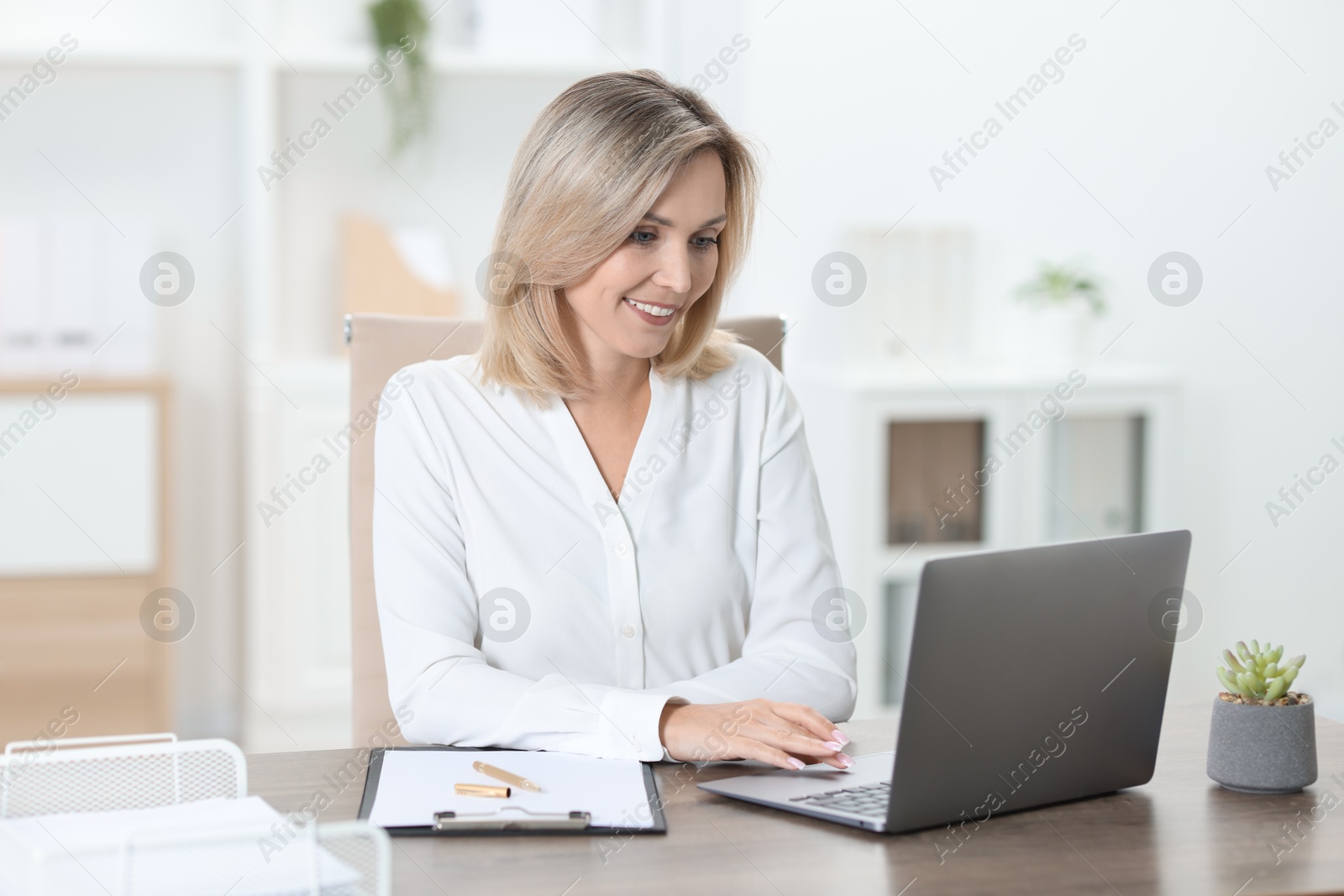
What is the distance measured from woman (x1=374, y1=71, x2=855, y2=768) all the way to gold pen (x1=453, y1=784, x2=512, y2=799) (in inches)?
12.2

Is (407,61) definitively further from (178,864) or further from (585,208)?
(178,864)

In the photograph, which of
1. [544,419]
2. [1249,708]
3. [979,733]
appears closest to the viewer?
[979,733]

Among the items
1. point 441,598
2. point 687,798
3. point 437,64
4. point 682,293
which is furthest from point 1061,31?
point 687,798

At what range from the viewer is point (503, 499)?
1.54 meters

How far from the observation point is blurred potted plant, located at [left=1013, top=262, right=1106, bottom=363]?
3.36 m

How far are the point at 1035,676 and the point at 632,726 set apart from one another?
39 cm

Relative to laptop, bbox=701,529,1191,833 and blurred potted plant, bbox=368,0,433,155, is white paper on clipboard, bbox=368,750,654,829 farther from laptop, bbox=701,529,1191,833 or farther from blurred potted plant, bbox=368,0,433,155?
blurred potted plant, bbox=368,0,433,155

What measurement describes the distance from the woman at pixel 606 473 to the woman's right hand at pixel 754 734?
0.51 feet

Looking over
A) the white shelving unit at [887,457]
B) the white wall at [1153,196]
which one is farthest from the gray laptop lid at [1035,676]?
the white wall at [1153,196]

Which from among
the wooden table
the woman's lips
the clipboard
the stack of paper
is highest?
the woman's lips

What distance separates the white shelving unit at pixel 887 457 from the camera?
10.5 ft

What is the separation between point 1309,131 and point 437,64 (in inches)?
92.7

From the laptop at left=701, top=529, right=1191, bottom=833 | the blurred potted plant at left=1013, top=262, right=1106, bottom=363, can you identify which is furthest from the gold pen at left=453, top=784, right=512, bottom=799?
the blurred potted plant at left=1013, top=262, right=1106, bottom=363

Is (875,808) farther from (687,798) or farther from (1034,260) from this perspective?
(1034,260)
